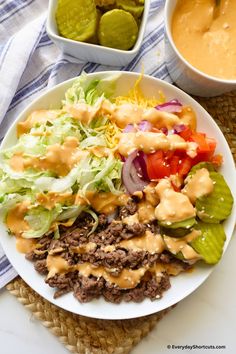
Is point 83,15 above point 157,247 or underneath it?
→ above

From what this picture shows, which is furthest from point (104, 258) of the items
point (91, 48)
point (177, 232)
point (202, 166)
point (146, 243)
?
point (91, 48)

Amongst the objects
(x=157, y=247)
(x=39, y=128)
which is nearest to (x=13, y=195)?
(x=39, y=128)

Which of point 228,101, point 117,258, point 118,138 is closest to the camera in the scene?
point 117,258

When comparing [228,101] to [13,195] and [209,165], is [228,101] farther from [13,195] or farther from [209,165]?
[13,195]

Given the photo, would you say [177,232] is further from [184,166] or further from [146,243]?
[184,166]

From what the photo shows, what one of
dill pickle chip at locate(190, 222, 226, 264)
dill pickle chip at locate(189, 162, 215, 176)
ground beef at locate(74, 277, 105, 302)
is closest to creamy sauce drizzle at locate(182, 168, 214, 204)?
dill pickle chip at locate(189, 162, 215, 176)

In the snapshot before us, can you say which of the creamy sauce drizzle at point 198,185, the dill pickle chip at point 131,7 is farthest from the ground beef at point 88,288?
the dill pickle chip at point 131,7

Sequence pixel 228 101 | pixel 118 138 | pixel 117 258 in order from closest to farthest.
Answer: pixel 117 258 → pixel 118 138 → pixel 228 101
